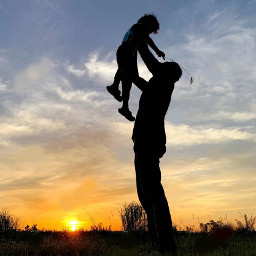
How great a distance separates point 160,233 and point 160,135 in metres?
1.40

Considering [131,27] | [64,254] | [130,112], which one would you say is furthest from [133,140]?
[64,254]

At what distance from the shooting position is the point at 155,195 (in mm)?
4895

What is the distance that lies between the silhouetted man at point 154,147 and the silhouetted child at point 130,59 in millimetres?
189

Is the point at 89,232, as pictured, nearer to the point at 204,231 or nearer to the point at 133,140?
the point at 204,231

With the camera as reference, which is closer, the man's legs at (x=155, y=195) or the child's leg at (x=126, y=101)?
the man's legs at (x=155, y=195)

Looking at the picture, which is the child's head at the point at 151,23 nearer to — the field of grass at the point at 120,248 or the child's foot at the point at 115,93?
the child's foot at the point at 115,93

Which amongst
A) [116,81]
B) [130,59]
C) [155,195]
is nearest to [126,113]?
[116,81]

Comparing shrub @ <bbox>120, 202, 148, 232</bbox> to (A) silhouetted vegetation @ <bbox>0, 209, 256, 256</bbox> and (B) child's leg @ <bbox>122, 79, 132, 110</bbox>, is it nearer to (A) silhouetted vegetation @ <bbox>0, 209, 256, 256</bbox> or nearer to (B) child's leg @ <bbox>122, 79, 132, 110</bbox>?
(A) silhouetted vegetation @ <bbox>0, 209, 256, 256</bbox>

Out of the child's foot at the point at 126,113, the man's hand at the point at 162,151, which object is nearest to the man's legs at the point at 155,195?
the man's hand at the point at 162,151

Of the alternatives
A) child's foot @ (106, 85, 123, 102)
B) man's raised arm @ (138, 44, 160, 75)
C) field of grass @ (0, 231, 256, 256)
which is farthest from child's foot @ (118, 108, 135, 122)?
field of grass @ (0, 231, 256, 256)

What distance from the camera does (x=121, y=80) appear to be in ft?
19.2

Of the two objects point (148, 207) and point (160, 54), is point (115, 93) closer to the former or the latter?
point (160, 54)

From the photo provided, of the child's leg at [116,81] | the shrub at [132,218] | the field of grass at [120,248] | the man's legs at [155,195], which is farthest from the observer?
the shrub at [132,218]

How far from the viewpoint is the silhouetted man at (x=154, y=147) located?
16.0 feet
